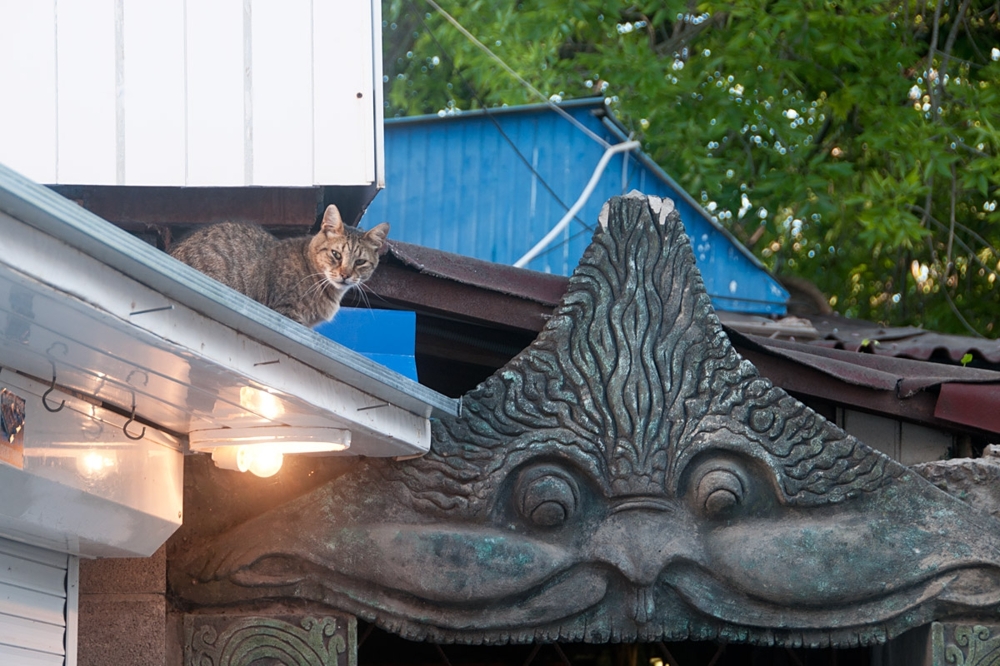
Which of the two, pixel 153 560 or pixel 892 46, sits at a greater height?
pixel 892 46

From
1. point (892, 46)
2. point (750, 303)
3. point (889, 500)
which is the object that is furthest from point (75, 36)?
point (892, 46)

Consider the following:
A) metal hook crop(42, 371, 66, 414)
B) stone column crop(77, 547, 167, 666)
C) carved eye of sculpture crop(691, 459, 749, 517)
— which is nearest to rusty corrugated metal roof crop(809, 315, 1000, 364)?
carved eye of sculpture crop(691, 459, 749, 517)

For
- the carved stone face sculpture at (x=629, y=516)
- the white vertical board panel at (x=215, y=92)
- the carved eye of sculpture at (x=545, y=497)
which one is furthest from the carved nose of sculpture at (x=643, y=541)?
the white vertical board panel at (x=215, y=92)

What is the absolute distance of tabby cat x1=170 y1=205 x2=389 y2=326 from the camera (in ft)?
16.0

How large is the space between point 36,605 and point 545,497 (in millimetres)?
1693

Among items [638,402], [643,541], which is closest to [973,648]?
[643,541]

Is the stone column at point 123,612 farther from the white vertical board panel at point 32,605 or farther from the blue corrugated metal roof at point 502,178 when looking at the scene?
the blue corrugated metal roof at point 502,178

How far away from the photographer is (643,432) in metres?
4.72

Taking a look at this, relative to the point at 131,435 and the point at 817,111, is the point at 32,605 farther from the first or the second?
the point at 817,111

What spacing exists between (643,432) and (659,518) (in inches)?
12.1

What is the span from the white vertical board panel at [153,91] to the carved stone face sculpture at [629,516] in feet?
4.46

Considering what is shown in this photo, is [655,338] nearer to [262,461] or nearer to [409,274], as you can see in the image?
[409,274]

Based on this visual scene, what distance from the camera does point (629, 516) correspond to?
466 centimetres

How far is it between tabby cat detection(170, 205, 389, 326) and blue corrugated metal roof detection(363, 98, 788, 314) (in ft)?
16.2
